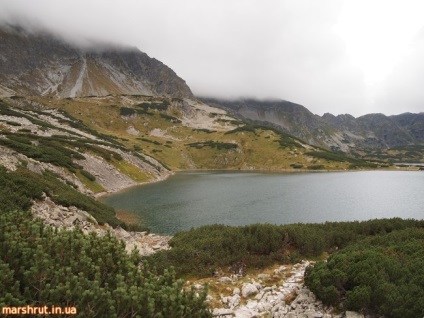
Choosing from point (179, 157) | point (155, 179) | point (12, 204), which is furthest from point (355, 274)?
point (179, 157)

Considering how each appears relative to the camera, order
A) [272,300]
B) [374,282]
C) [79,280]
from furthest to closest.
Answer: [272,300], [374,282], [79,280]

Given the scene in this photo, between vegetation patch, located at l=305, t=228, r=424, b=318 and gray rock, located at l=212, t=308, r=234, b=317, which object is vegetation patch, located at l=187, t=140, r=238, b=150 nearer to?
vegetation patch, located at l=305, t=228, r=424, b=318

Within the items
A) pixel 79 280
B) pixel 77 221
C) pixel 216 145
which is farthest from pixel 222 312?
pixel 216 145

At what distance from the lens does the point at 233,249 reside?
2106 centimetres

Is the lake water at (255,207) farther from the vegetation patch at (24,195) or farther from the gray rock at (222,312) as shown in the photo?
the gray rock at (222,312)

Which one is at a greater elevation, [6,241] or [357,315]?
[6,241]

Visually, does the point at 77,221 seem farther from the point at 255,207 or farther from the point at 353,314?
the point at 255,207

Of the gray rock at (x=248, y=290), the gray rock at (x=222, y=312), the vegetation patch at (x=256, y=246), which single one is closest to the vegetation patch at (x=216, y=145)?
the vegetation patch at (x=256, y=246)

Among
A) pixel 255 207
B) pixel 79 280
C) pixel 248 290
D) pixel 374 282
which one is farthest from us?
pixel 255 207

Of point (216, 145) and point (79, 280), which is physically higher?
point (216, 145)

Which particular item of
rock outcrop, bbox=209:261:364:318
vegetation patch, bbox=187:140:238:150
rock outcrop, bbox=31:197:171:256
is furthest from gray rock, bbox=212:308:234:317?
vegetation patch, bbox=187:140:238:150

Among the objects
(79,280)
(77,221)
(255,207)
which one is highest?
(79,280)

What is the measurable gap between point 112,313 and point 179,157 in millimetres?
167633

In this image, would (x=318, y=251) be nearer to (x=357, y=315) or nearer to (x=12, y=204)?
(x=357, y=315)
